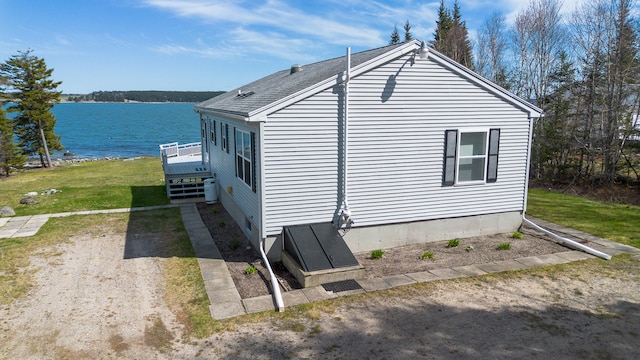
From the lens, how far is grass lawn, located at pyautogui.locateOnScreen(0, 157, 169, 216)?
13680 mm

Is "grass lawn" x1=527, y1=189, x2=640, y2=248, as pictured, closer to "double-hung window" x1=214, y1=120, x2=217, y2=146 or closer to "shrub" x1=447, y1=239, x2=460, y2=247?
"shrub" x1=447, y1=239, x2=460, y2=247

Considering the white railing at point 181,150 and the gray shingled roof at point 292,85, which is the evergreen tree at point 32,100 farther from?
the gray shingled roof at point 292,85

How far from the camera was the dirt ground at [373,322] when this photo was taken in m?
5.32

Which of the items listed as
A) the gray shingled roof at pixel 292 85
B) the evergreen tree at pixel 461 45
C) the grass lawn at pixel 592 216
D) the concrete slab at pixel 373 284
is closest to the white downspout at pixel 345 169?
the gray shingled roof at pixel 292 85

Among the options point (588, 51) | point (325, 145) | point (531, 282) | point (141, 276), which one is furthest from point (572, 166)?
point (141, 276)

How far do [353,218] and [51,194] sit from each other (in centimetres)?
1280

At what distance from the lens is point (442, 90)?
9156 millimetres

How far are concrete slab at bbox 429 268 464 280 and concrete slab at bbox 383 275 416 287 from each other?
1.92ft

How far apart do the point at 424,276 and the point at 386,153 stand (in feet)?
8.92

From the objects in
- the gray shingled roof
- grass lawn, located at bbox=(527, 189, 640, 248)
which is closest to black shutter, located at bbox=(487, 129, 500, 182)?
the gray shingled roof

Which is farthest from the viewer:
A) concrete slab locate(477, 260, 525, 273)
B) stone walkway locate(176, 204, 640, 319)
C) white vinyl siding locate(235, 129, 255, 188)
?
white vinyl siding locate(235, 129, 255, 188)

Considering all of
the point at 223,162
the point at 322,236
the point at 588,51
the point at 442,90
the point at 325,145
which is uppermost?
the point at 588,51

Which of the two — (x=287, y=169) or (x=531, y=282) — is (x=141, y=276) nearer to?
(x=287, y=169)

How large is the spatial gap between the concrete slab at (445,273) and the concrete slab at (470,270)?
0.12 m
